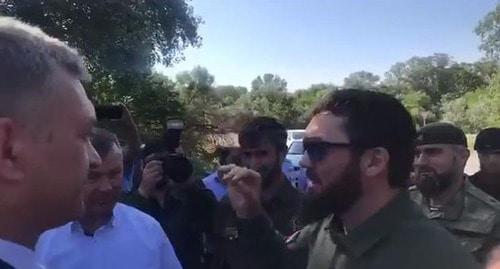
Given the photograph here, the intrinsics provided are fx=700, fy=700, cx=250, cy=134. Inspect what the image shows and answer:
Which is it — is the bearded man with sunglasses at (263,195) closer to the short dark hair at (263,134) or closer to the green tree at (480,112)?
the short dark hair at (263,134)

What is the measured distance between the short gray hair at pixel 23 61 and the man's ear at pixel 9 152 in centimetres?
2

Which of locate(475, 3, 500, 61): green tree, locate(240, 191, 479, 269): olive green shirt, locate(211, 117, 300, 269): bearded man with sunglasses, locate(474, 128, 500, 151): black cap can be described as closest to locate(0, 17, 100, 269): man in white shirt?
locate(240, 191, 479, 269): olive green shirt

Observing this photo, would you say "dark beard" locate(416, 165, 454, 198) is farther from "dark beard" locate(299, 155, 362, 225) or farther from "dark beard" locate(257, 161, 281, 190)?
"dark beard" locate(299, 155, 362, 225)

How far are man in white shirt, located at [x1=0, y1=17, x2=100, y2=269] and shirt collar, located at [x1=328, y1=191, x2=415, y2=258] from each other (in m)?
1.16

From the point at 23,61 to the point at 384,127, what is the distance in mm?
1534

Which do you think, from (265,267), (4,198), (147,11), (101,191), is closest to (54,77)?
(4,198)

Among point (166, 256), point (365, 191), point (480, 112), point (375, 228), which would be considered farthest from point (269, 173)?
point (480, 112)

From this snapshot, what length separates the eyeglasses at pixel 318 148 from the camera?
256 centimetres

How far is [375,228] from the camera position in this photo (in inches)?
92.9

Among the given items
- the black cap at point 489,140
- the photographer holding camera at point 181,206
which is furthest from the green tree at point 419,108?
the photographer holding camera at point 181,206

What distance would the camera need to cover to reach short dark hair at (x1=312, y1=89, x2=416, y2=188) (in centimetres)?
254

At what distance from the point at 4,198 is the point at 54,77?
0.83 ft

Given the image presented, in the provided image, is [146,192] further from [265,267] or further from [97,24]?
[97,24]

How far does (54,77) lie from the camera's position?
1.38 m
